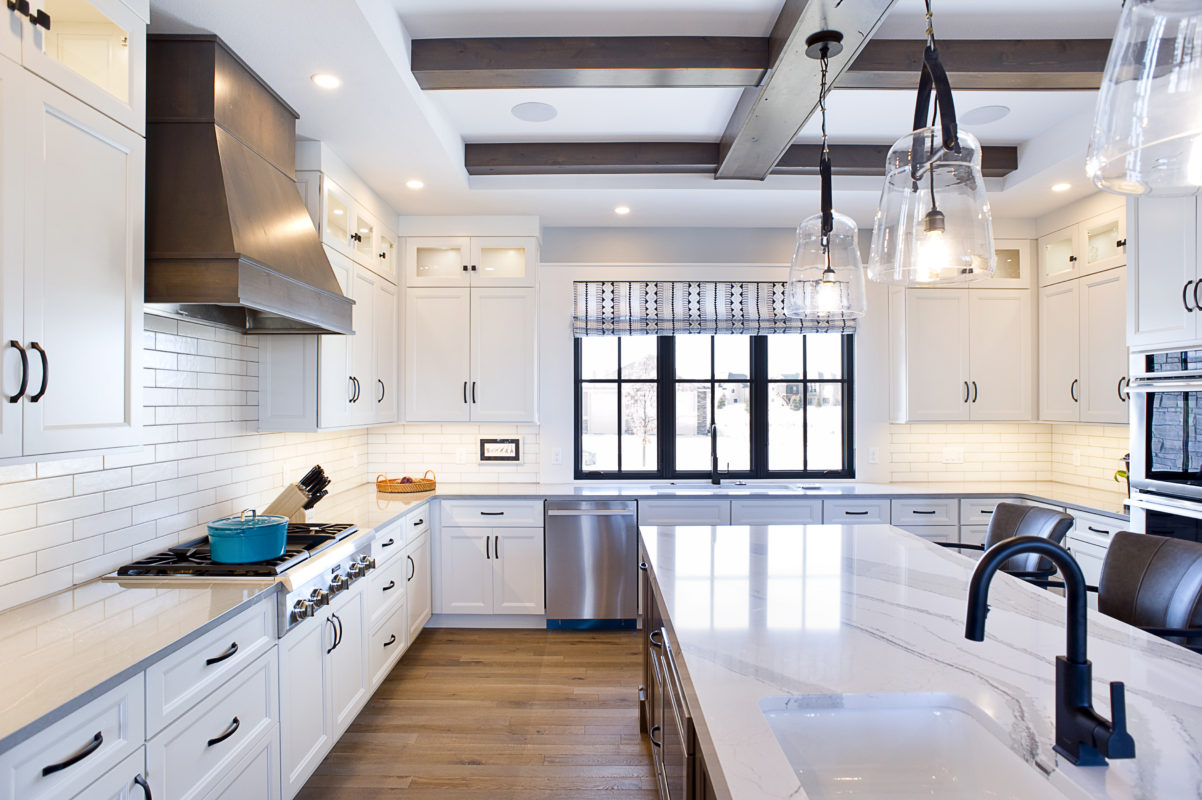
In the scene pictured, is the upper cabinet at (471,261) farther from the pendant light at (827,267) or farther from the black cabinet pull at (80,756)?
the black cabinet pull at (80,756)

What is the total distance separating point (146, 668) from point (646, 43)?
2.60 metres

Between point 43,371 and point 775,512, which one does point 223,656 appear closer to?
point 43,371

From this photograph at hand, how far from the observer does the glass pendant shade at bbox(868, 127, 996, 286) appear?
4.11ft

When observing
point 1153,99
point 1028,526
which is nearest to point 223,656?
point 1153,99

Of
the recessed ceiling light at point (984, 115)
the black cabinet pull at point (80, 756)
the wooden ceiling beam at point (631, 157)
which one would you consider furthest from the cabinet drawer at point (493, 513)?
the recessed ceiling light at point (984, 115)

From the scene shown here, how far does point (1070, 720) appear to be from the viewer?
964 mm

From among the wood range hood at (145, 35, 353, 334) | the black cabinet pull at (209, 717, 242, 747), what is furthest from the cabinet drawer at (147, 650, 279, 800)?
the wood range hood at (145, 35, 353, 334)

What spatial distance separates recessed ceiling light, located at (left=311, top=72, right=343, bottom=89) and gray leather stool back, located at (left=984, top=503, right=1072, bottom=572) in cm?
308

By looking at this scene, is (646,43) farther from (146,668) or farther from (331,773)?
(331,773)

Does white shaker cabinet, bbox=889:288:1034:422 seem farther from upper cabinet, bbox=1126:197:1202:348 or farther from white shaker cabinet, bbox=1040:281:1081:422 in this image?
upper cabinet, bbox=1126:197:1202:348

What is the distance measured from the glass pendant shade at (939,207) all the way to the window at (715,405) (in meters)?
3.29

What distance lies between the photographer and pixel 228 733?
5.90 feet

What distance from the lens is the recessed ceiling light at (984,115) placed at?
3.07 metres

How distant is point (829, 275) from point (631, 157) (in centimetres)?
201
